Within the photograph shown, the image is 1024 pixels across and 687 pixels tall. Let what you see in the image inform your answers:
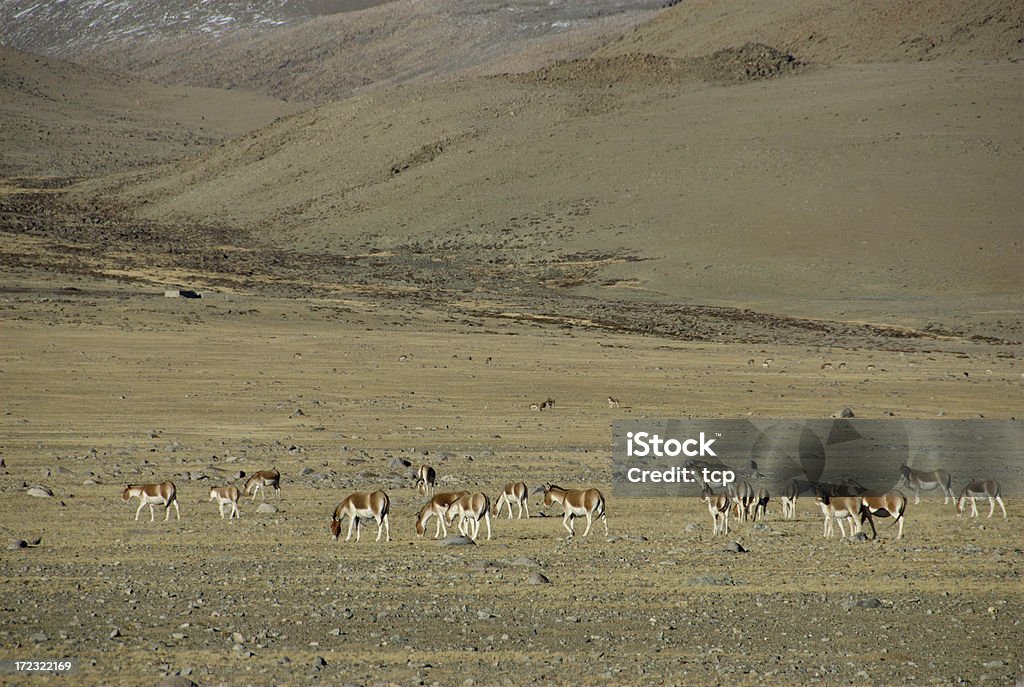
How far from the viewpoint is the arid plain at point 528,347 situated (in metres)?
9.73

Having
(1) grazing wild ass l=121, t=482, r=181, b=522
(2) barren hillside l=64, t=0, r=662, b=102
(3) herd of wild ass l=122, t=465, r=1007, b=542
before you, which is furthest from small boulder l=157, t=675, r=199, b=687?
(2) barren hillside l=64, t=0, r=662, b=102

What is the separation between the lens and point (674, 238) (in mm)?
60906

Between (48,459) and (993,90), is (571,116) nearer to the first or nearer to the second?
(993,90)

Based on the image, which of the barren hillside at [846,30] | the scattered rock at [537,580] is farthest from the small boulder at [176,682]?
the barren hillside at [846,30]

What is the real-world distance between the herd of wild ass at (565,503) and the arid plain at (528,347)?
27cm

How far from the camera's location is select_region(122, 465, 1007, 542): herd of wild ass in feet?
42.6

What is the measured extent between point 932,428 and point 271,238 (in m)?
50.0

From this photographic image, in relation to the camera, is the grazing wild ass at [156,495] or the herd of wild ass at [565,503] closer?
the herd of wild ass at [565,503]

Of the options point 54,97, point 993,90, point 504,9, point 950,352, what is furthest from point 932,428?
point 504,9

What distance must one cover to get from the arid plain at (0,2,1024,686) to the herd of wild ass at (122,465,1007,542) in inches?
10.7

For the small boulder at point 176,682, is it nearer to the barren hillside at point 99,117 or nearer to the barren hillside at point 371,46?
the barren hillside at point 99,117

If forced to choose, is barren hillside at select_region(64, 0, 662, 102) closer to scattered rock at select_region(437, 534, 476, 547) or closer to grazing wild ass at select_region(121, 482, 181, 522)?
grazing wild ass at select_region(121, 482, 181, 522)

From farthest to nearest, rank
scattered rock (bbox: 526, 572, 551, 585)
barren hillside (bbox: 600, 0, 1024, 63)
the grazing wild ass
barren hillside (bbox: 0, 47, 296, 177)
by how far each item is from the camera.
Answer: barren hillside (bbox: 0, 47, 296, 177)
barren hillside (bbox: 600, 0, 1024, 63)
the grazing wild ass
scattered rock (bbox: 526, 572, 551, 585)

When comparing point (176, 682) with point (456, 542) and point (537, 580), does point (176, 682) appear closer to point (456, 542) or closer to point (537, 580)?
point (537, 580)
